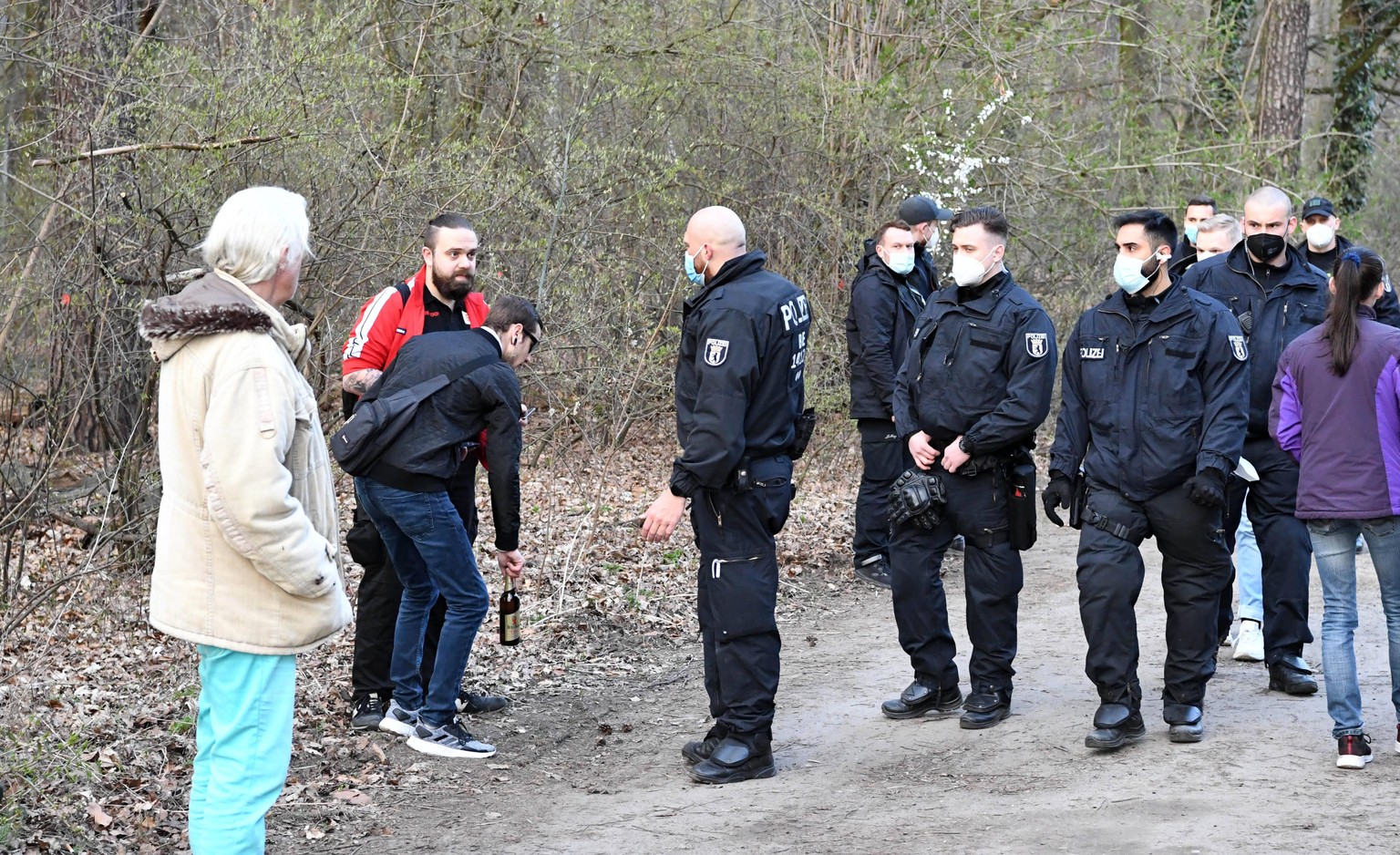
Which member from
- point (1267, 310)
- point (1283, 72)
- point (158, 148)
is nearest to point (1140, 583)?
point (1267, 310)

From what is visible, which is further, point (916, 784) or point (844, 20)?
point (844, 20)

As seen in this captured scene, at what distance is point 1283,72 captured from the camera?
15156 millimetres

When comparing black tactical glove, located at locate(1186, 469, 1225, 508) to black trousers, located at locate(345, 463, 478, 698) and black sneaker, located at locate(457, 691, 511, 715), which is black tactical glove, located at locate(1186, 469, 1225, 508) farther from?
black sneaker, located at locate(457, 691, 511, 715)

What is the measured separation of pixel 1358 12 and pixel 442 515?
17.7 metres

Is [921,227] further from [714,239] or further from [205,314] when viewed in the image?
[205,314]

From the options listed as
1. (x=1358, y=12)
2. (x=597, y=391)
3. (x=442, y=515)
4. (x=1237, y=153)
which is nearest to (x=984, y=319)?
(x=442, y=515)

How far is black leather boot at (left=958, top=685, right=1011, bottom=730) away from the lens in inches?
234

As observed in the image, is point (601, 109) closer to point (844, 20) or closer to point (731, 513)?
point (844, 20)

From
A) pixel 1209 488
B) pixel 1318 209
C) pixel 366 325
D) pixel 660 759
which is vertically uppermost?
pixel 1318 209

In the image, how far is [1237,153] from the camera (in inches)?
555

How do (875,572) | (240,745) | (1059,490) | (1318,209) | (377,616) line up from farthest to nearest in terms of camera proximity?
(875,572) < (1318,209) < (377,616) < (1059,490) < (240,745)

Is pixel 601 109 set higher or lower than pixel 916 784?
higher

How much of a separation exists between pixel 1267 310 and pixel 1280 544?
109 centimetres

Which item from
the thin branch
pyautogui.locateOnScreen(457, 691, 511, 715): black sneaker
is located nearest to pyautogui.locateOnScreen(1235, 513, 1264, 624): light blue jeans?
pyautogui.locateOnScreen(457, 691, 511, 715): black sneaker
